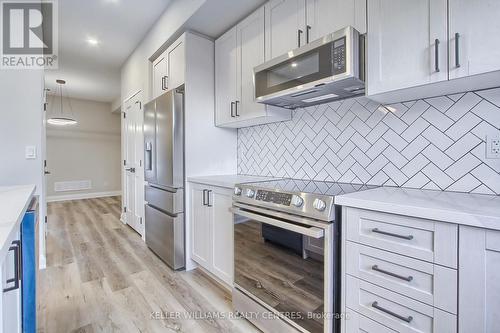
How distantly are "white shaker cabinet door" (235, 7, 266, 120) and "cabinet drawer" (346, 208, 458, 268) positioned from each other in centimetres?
125

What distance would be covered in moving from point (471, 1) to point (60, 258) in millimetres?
3977

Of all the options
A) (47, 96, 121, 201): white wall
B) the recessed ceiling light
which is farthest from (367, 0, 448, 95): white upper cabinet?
(47, 96, 121, 201): white wall

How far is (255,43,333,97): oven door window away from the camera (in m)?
1.43

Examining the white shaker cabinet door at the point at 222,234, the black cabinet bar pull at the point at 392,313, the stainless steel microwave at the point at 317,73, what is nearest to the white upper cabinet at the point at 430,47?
the stainless steel microwave at the point at 317,73

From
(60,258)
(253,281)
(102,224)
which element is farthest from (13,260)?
(102,224)

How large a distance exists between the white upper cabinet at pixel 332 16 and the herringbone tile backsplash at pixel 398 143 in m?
0.50

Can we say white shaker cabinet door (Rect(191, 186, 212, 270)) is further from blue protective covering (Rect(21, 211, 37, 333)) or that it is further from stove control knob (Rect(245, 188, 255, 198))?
blue protective covering (Rect(21, 211, 37, 333))

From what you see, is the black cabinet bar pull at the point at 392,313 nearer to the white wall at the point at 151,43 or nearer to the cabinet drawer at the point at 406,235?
the cabinet drawer at the point at 406,235

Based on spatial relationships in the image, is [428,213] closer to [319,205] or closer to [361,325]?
[319,205]

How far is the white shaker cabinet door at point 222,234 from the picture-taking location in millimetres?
1925

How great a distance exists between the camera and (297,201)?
4.29 feet

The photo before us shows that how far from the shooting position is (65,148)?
6.40 m

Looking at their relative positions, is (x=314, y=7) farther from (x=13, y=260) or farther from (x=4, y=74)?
(x=4, y=74)

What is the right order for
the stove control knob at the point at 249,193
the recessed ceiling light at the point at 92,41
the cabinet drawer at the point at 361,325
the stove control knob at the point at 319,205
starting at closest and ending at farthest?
the cabinet drawer at the point at 361,325, the stove control knob at the point at 319,205, the stove control knob at the point at 249,193, the recessed ceiling light at the point at 92,41
